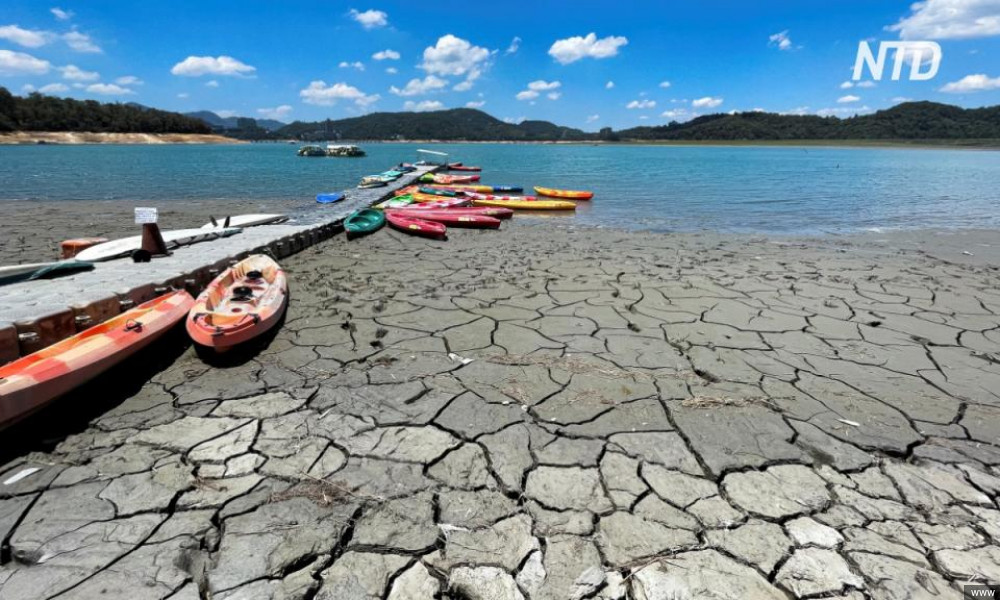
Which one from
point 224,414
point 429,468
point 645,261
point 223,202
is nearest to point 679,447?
point 429,468

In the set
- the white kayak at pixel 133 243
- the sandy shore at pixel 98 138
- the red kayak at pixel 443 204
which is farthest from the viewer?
the sandy shore at pixel 98 138

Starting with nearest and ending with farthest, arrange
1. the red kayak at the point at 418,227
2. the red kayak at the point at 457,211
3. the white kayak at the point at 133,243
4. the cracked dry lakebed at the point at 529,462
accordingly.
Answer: the cracked dry lakebed at the point at 529,462
the white kayak at the point at 133,243
the red kayak at the point at 418,227
the red kayak at the point at 457,211

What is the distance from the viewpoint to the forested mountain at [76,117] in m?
79.5

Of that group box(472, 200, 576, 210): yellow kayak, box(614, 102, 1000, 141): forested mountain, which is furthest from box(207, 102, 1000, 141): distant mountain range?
box(472, 200, 576, 210): yellow kayak

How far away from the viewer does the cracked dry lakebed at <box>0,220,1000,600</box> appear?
7.41ft

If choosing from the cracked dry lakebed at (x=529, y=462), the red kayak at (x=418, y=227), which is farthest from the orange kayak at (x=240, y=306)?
the red kayak at (x=418, y=227)

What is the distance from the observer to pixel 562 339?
5.00 m

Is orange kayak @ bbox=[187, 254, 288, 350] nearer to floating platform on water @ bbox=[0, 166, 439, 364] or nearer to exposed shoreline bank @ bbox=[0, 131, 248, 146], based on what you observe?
floating platform on water @ bbox=[0, 166, 439, 364]

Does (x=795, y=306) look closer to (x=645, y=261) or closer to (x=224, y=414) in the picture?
(x=645, y=261)

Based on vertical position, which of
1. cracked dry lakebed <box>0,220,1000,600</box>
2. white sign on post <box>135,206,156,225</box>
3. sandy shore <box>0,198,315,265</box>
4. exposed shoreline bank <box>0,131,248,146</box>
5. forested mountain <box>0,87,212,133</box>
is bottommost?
cracked dry lakebed <box>0,220,1000,600</box>

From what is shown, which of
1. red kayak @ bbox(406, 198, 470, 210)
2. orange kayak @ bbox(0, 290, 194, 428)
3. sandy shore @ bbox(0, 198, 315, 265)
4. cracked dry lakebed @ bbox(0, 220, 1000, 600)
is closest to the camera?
cracked dry lakebed @ bbox(0, 220, 1000, 600)

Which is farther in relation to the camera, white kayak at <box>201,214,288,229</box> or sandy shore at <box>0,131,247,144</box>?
sandy shore at <box>0,131,247,144</box>

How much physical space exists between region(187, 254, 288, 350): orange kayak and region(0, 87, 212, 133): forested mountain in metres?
103

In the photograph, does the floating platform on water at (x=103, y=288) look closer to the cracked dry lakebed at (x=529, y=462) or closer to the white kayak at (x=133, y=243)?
the white kayak at (x=133, y=243)
